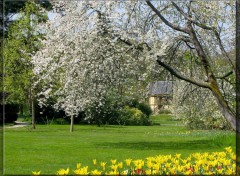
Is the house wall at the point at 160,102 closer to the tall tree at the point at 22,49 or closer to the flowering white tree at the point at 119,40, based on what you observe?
the flowering white tree at the point at 119,40

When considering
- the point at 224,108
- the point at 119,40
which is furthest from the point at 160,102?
the point at 224,108

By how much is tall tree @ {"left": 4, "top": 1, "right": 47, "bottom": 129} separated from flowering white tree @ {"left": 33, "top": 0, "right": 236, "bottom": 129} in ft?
32.7

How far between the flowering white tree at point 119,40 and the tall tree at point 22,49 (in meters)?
9.96

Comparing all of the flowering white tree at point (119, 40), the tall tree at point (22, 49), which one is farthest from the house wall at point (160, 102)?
the tall tree at point (22, 49)

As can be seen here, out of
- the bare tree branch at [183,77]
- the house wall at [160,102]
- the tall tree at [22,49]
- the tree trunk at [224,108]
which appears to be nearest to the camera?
the tree trunk at [224,108]

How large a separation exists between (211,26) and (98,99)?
150 inches

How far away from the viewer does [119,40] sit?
1089 cm

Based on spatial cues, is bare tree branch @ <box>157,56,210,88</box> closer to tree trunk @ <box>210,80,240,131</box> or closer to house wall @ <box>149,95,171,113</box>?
tree trunk @ <box>210,80,240,131</box>

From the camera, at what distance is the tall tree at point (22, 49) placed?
21.8 m

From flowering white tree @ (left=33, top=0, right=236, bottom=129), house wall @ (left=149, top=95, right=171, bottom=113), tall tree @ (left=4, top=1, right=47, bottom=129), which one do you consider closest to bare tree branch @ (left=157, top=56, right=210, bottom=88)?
flowering white tree @ (left=33, top=0, right=236, bottom=129)

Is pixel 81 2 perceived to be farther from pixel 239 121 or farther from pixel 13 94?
pixel 13 94

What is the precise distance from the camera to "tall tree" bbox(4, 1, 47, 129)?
2178cm

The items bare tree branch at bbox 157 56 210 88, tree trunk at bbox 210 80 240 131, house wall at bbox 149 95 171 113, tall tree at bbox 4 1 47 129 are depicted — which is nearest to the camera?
tree trunk at bbox 210 80 240 131

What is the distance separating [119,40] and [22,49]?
1183 centimetres
